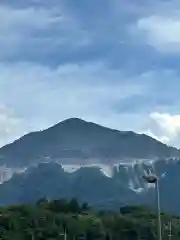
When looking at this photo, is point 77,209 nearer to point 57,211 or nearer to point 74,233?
point 57,211

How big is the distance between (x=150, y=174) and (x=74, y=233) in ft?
208

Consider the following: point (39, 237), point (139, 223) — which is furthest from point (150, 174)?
point (139, 223)

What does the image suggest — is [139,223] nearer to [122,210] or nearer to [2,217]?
[2,217]

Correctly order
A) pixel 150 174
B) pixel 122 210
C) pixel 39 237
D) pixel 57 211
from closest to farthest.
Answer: pixel 150 174 → pixel 39 237 → pixel 57 211 → pixel 122 210

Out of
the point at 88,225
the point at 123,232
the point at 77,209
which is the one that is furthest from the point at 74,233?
the point at 77,209

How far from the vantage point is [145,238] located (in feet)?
327

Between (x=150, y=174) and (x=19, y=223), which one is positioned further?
(x=19, y=223)

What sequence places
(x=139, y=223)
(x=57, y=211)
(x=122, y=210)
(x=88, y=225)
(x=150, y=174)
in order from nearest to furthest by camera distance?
(x=150, y=174) < (x=88, y=225) < (x=139, y=223) < (x=57, y=211) < (x=122, y=210)

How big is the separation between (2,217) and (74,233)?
934cm

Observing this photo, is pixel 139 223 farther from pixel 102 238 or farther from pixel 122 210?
pixel 122 210

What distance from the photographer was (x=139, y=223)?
328 feet

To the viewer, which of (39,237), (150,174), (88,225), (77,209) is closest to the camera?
(150,174)

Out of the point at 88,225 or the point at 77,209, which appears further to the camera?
the point at 77,209

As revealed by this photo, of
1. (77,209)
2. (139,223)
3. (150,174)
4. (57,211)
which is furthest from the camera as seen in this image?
(77,209)
